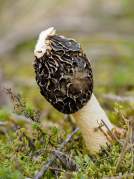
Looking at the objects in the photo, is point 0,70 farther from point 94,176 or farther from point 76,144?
point 94,176

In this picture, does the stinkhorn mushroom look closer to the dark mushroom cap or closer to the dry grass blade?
the dark mushroom cap

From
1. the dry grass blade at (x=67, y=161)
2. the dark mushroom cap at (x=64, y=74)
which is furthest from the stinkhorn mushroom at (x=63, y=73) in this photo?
the dry grass blade at (x=67, y=161)

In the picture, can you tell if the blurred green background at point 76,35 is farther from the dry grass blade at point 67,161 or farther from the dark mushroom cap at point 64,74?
the dry grass blade at point 67,161

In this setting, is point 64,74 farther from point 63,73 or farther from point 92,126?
point 92,126

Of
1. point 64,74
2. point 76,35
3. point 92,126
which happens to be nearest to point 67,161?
point 92,126

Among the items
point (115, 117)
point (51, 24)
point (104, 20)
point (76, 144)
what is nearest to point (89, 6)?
point (104, 20)

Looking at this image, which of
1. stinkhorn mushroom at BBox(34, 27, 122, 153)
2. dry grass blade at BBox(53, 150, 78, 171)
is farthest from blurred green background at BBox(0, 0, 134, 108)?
dry grass blade at BBox(53, 150, 78, 171)
